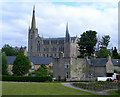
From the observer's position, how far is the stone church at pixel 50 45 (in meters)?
129

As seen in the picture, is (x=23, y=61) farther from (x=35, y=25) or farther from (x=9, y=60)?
(x=35, y=25)

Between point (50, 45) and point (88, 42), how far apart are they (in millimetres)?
61883

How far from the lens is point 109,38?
85.8 metres

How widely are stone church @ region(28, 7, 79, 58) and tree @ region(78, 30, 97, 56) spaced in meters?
49.4

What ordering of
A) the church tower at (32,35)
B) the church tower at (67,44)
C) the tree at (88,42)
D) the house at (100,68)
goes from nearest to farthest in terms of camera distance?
the house at (100,68) < the tree at (88,42) < the church tower at (67,44) < the church tower at (32,35)

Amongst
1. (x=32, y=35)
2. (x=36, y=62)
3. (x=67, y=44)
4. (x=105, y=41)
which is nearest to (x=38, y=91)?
(x=36, y=62)

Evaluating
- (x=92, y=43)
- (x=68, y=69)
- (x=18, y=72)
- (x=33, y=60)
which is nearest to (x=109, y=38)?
(x=92, y=43)

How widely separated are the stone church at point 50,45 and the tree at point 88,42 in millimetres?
49359

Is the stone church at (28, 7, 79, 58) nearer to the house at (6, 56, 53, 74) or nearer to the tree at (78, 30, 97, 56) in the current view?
the tree at (78, 30, 97, 56)

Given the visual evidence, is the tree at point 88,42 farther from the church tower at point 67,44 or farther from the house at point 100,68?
the church tower at point 67,44

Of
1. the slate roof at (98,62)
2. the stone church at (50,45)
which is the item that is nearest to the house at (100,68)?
the slate roof at (98,62)

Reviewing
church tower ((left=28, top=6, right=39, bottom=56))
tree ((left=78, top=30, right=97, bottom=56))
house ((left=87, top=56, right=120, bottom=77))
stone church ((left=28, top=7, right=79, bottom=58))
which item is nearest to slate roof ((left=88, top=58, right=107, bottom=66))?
house ((left=87, top=56, right=120, bottom=77))

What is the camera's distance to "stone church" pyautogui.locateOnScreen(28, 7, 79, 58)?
129 meters

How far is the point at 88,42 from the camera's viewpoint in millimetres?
75375
